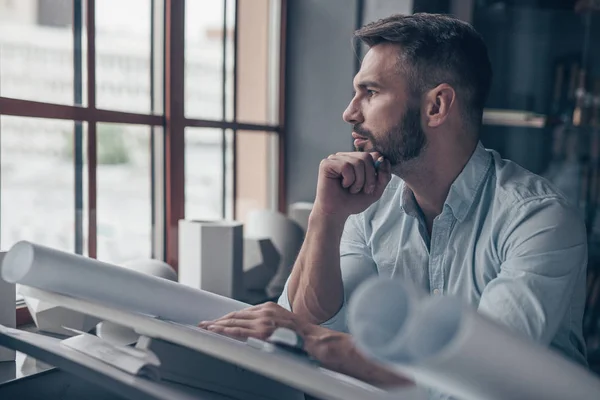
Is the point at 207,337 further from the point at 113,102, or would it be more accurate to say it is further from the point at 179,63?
the point at 179,63

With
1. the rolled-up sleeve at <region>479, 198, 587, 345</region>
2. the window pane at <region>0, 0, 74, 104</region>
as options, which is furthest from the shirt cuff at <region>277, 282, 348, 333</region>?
the window pane at <region>0, 0, 74, 104</region>

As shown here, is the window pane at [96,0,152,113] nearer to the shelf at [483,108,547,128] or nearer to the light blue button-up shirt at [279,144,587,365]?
the light blue button-up shirt at [279,144,587,365]

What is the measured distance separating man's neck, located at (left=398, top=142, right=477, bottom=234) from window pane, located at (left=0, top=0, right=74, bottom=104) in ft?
3.00

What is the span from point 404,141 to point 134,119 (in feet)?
2.96

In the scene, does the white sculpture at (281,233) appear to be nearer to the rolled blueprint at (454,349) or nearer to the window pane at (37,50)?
the window pane at (37,50)

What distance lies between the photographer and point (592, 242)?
3012 mm

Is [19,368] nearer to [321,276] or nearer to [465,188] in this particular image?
[321,276]

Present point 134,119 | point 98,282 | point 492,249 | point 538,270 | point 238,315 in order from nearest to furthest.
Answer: point 98,282 < point 238,315 < point 538,270 < point 492,249 < point 134,119

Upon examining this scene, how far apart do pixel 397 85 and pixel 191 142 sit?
102 centimetres

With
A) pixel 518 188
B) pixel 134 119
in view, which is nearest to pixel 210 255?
pixel 134 119

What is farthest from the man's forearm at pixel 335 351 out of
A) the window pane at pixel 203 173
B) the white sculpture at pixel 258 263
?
the window pane at pixel 203 173

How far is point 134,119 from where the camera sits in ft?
6.31

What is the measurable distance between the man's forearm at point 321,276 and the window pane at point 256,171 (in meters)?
1.26

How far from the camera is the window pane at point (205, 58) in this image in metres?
2.20
